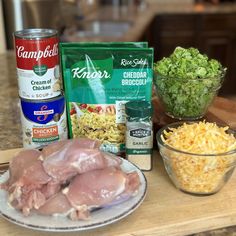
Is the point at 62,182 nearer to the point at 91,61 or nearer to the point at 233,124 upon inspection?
the point at 91,61

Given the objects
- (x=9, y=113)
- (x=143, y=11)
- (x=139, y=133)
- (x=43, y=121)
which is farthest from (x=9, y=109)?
(x=143, y=11)

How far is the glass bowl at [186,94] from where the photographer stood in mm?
1041

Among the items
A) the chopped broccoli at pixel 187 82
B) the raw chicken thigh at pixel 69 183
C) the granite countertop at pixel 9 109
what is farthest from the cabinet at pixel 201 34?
the raw chicken thigh at pixel 69 183

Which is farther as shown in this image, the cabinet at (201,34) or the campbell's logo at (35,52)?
the cabinet at (201,34)

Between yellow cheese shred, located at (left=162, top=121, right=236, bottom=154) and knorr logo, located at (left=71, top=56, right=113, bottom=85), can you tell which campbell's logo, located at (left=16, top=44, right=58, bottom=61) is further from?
yellow cheese shred, located at (left=162, top=121, right=236, bottom=154)

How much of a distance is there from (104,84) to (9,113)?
19.9 inches

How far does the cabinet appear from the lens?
150 inches

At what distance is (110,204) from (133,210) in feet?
0.14

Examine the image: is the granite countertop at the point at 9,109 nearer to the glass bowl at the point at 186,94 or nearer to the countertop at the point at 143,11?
the glass bowl at the point at 186,94

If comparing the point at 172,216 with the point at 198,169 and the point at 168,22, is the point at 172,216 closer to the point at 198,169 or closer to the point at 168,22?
the point at 198,169

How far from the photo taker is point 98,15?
12.3 feet

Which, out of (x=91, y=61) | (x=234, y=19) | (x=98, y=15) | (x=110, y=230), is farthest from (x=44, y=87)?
(x=234, y=19)

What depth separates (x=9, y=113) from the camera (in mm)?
1381

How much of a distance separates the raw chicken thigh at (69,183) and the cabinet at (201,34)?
314 cm
